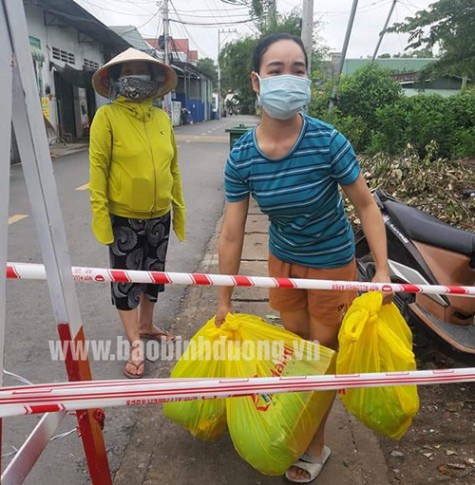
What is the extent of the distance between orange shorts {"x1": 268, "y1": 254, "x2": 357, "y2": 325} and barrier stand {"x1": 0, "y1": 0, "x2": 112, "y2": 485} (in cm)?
85

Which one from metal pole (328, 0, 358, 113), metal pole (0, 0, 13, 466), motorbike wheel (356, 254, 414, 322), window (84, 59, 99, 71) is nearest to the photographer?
metal pole (0, 0, 13, 466)

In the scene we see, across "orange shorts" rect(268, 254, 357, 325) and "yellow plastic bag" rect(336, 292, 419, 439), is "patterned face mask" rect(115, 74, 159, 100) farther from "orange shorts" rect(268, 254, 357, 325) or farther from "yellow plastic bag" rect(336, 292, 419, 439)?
"yellow plastic bag" rect(336, 292, 419, 439)

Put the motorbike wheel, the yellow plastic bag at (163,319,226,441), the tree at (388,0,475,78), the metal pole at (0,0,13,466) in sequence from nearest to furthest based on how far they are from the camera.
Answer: the metal pole at (0,0,13,466) → the yellow plastic bag at (163,319,226,441) → the motorbike wheel → the tree at (388,0,475,78)

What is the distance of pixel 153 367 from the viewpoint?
2.86 metres

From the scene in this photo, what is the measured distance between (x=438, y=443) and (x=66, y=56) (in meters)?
17.0

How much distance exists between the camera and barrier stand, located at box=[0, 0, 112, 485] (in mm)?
1117

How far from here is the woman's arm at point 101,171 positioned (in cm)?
254

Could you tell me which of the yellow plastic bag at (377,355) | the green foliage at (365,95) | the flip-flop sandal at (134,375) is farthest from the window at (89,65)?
the yellow plastic bag at (377,355)

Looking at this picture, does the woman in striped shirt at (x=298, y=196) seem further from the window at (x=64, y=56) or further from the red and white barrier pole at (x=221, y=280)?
the window at (x=64, y=56)

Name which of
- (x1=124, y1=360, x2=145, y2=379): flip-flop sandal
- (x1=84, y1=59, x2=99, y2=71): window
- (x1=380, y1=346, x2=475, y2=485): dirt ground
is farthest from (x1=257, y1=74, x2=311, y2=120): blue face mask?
(x1=84, y1=59, x2=99, y2=71): window

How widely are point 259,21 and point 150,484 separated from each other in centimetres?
2781

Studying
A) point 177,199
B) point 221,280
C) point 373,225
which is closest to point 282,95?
point 373,225

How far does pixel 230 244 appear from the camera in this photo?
6.51 feet

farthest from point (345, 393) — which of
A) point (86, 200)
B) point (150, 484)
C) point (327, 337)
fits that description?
point (86, 200)
